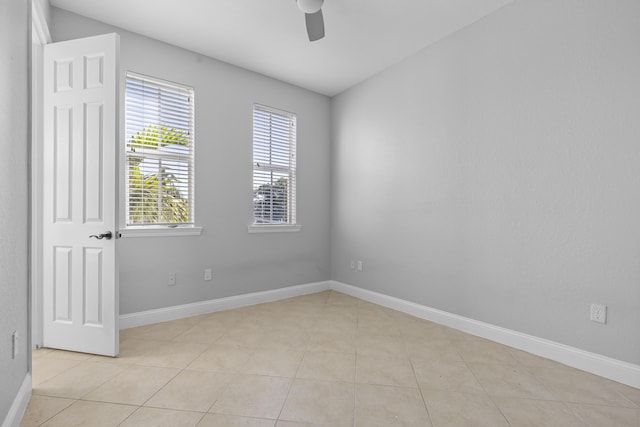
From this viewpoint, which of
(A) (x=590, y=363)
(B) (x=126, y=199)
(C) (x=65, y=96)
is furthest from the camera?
(B) (x=126, y=199)

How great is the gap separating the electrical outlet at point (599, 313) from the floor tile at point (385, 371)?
1.27 metres

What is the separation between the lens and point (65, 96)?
92.1 inches

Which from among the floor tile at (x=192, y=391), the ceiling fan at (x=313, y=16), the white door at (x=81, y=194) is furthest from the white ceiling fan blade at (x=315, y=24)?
the floor tile at (x=192, y=391)

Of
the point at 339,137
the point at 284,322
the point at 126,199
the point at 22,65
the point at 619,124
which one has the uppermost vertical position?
the point at 339,137

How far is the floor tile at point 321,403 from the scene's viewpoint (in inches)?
63.2

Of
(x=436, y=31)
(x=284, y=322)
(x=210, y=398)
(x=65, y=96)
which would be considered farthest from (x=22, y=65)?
(x=436, y=31)

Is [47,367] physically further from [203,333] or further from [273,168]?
[273,168]

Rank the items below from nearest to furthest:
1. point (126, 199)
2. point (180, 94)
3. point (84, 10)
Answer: point (84, 10) → point (126, 199) → point (180, 94)

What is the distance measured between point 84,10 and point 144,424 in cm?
313

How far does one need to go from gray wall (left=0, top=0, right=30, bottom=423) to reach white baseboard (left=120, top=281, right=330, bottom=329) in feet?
3.78

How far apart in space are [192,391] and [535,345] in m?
2.44

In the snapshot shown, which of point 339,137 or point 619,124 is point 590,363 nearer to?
point 619,124

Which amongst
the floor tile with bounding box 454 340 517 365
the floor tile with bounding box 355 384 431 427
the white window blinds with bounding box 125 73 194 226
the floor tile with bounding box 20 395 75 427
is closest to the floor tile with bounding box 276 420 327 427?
the floor tile with bounding box 355 384 431 427

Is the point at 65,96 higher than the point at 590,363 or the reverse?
higher
